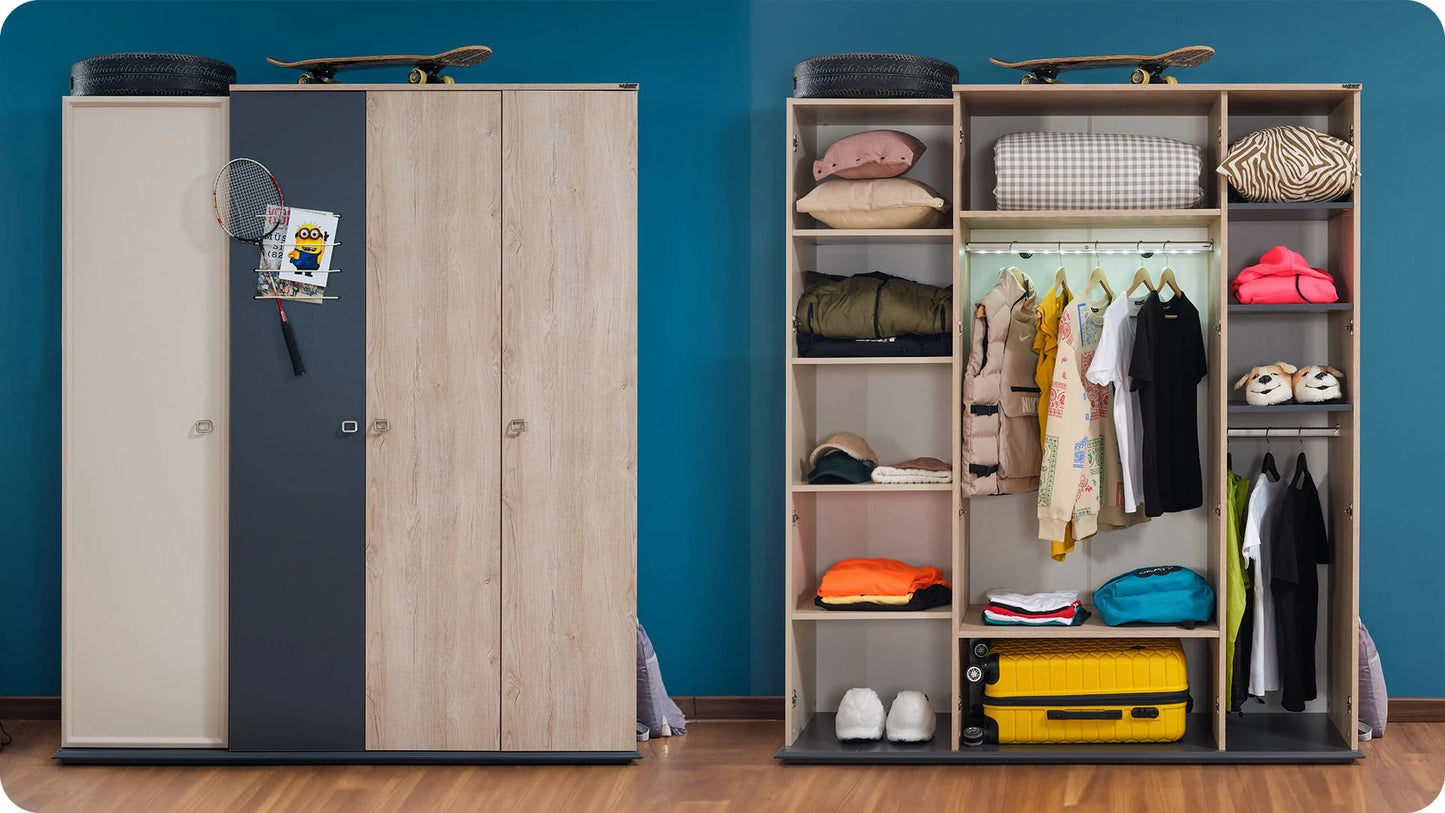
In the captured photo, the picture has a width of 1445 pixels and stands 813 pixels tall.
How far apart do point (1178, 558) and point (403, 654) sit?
2.59 meters

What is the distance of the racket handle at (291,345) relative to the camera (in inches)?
139

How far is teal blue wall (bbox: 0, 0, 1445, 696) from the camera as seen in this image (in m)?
4.07

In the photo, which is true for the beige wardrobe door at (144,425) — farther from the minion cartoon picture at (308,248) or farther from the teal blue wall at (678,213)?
the teal blue wall at (678,213)

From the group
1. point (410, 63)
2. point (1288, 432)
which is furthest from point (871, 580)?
point (410, 63)

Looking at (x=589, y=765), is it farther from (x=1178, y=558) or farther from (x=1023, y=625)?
(x=1178, y=558)

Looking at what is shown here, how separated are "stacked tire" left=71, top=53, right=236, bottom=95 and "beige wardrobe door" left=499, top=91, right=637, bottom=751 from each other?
0.99 metres

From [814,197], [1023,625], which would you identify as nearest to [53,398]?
[814,197]

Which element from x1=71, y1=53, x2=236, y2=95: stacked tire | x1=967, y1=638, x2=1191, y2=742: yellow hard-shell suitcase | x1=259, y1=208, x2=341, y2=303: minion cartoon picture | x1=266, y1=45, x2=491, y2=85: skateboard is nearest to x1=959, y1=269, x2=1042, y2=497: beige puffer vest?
x1=967, y1=638, x2=1191, y2=742: yellow hard-shell suitcase

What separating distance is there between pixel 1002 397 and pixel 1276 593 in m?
1.06

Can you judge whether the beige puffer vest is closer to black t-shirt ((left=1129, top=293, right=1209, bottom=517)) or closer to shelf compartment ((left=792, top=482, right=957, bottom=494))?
shelf compartment ((left=792, top=482, right=957, bottom=494))

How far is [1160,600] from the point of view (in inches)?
144

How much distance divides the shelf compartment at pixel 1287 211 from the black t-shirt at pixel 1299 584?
30.5 inches

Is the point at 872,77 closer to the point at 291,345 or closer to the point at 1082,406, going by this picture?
the point at 1082,406

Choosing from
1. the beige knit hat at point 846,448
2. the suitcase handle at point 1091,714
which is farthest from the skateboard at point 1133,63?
the suitcase handle at point 1091,714
